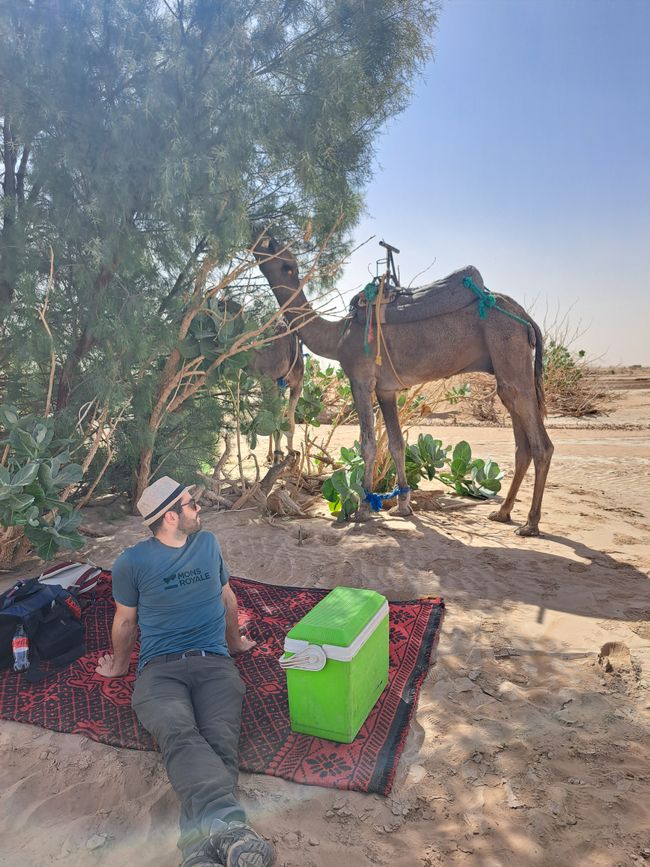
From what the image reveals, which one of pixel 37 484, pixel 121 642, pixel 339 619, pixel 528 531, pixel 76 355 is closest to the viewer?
pixel 339 619

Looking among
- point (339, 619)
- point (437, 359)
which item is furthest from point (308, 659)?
point (437, 359)

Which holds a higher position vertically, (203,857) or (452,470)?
(452,470)

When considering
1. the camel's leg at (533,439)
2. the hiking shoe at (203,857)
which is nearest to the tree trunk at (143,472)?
the camel's leg at (533,439)

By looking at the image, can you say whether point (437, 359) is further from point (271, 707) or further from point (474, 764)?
point (474, 764)

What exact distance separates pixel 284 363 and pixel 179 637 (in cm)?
370

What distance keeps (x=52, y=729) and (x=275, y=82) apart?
184 inches

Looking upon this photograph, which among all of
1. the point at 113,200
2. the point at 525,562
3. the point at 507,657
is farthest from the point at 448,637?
the point at 113,200

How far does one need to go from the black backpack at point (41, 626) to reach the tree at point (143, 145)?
1660 mm

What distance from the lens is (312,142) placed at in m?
4.54

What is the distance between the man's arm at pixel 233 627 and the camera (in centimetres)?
295

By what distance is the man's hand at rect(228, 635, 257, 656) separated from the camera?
10.1 feet

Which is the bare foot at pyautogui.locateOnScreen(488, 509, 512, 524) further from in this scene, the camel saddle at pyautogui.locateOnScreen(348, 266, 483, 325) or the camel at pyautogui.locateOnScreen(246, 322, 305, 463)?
the camel at pyautogui.locateOnScreen(246, 322, 305, 463)

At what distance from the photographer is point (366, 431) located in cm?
570

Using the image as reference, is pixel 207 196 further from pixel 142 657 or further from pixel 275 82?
pixel 142 657
